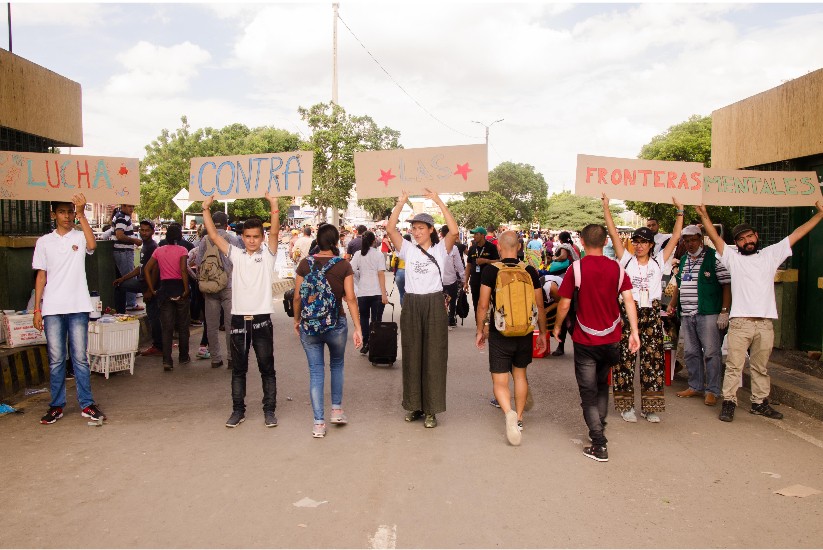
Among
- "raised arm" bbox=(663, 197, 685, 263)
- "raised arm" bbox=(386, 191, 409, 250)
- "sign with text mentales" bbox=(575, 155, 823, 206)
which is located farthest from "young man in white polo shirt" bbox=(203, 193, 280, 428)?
"raised arm" bbox=(663, 197, 685, 263)

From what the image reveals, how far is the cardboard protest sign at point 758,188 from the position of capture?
7344mm

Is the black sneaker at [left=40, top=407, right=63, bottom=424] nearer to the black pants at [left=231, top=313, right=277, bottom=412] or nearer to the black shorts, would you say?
the black pants at [left=231, top=313, right=277, bottom=412]

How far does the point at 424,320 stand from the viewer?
20.6 ft

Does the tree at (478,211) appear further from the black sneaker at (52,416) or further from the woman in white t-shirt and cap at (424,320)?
the black sneaker at (52,416)

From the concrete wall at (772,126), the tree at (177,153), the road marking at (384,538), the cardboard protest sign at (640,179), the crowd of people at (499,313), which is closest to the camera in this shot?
the road marking at (384,538)

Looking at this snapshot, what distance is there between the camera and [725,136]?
39.9 feet

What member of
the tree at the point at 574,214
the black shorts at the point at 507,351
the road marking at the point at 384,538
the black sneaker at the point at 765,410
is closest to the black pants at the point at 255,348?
the black shorts at the point at 507,351

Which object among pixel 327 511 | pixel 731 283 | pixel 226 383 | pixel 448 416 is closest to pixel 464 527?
pixel 327 511

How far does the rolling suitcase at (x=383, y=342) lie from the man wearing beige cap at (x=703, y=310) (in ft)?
11.8

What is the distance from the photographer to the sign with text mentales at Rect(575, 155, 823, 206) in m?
6.82

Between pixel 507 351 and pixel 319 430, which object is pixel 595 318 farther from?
pixel 319 430

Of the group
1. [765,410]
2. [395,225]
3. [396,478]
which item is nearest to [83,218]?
[395,225]

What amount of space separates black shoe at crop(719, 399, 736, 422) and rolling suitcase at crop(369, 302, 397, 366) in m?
4.06

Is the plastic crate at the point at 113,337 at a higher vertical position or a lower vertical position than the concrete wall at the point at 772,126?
lower
